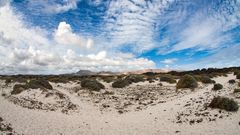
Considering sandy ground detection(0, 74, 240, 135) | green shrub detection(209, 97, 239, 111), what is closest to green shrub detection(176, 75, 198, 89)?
sandy ground detection(0, 74, 240, 135)

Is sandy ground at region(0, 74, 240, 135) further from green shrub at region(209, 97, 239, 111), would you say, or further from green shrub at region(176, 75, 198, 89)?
green shrub at region(176, 75, 198, 89)

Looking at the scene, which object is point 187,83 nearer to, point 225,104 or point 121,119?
point 225,104

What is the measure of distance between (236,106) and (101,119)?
34.5 ft

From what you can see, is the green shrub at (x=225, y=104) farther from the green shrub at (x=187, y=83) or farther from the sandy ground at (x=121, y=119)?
the green shrub at (x=187, y=83)

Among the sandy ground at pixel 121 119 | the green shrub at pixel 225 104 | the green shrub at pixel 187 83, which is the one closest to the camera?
the sandy ground at pixel 121 119


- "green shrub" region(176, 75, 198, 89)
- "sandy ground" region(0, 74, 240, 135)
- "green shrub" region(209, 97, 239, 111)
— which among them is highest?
"green shrub" region(176, 75, 198, 89)

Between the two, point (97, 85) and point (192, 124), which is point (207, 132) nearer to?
point (192, 124)

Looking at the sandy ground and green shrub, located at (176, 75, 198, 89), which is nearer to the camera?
the sandy ground

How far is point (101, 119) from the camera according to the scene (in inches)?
751

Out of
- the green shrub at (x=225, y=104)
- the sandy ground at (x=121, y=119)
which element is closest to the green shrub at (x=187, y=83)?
the sandy ground at (x=121, y=119)

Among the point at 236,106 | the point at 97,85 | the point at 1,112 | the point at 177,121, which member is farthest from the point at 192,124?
the point at 97,85

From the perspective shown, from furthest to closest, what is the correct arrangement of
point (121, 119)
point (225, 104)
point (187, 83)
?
point (187, 83) → point (121, 119) → point (225, 104)

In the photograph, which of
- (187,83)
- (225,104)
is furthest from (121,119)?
(187,83)

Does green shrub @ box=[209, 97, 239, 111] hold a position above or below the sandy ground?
above
